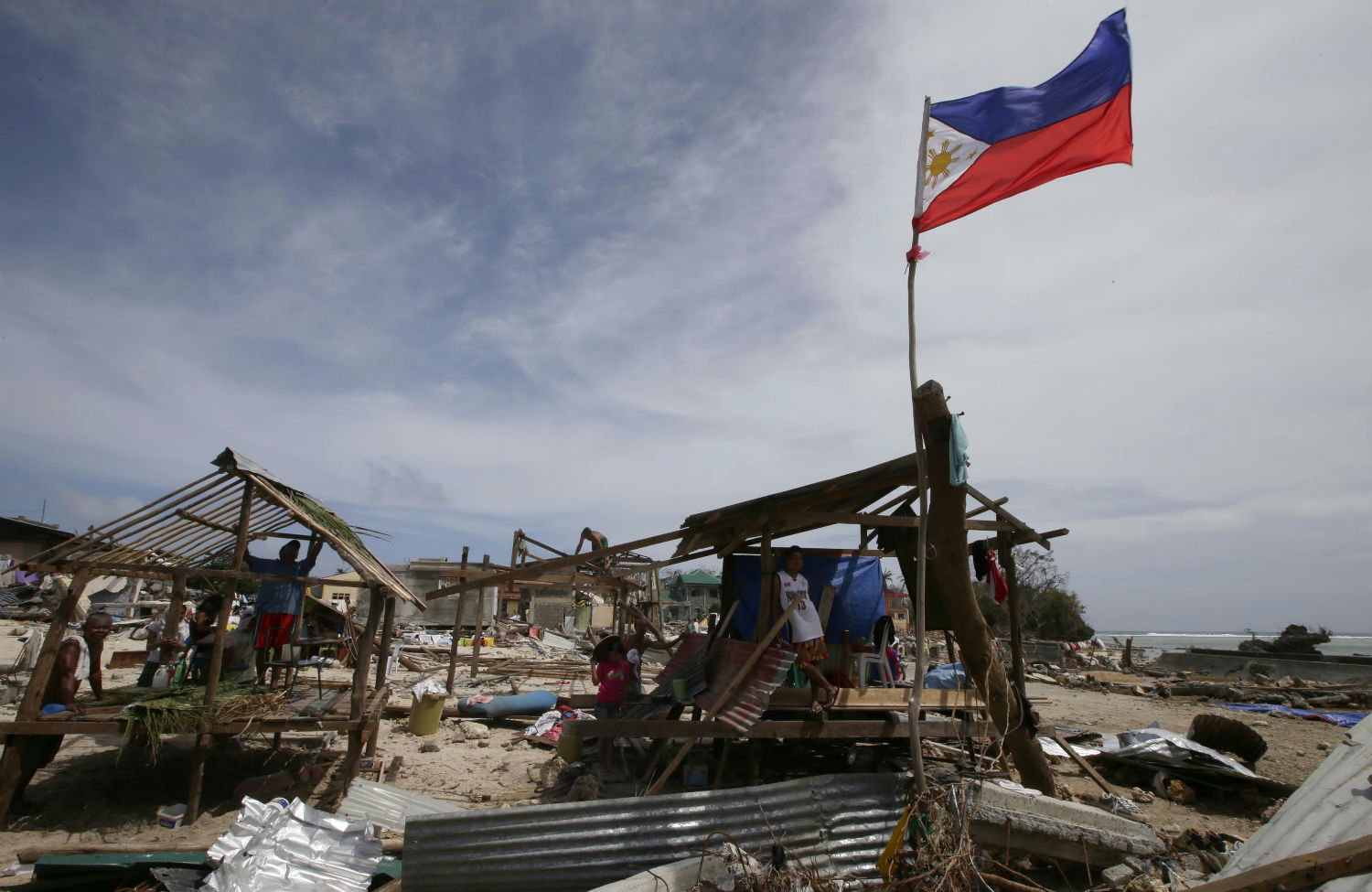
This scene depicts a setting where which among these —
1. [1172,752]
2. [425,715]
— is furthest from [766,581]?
[425,715]

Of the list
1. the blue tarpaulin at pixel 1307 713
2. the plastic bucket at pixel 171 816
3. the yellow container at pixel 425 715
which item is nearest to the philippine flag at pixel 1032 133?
the plastic bucket at pixel 171 816

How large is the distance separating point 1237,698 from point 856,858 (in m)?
19.8

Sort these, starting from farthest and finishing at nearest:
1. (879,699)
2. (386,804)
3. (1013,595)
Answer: (1013,595), (879,699), (386,804)

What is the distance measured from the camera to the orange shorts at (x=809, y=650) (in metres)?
7.77

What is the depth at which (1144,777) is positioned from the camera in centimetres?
973

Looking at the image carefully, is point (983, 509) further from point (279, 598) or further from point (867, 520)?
point (279, 598)

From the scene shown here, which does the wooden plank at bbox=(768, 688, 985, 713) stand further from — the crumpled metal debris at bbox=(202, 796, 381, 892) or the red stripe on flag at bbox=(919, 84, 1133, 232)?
the red stripe on flag at bbox=(919, 84, 1133, 232)

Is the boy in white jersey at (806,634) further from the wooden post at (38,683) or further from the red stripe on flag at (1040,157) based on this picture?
the wooden post at (38,683)

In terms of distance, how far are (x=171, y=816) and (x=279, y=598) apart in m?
2.54

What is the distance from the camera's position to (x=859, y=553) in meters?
9.70

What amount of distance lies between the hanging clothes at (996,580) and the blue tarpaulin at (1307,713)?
1148 cm

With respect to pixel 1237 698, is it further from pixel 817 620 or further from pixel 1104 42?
pixel 1104 42

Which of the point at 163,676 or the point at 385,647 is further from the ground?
the point at 385,647

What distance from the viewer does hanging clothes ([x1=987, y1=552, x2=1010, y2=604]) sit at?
8.81 metres
